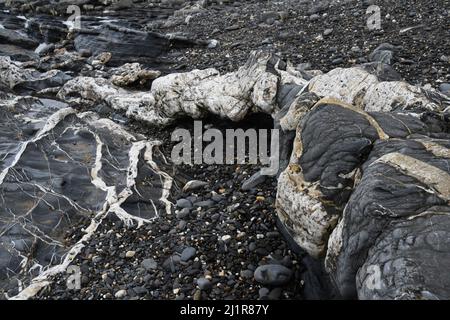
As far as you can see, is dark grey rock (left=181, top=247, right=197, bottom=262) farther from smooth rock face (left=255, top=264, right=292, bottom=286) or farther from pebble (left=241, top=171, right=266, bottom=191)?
pebble (left=241, top=171, right=266, bottom=191)

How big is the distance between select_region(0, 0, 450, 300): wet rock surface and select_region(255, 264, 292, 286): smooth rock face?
0.02 meters

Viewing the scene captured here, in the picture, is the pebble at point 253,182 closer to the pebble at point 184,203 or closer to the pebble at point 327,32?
the pebble at point 184,203

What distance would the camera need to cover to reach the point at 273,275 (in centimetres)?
494

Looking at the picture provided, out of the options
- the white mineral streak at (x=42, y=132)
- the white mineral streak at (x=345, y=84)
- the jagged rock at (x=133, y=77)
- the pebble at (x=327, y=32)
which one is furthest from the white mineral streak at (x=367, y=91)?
the jagged rock at (x=133, y=77)

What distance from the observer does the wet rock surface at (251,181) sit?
3787 mm

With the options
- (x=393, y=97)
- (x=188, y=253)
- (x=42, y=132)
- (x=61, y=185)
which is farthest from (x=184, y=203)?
(x=42, y=132)

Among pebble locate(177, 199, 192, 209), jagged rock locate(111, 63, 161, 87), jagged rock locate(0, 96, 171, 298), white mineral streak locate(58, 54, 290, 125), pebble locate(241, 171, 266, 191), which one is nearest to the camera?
jagged rock locate(0, 96, 171, 298)

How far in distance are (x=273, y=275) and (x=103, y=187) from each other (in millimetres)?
3303

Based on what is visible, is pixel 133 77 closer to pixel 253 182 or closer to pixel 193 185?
pixel 193 185

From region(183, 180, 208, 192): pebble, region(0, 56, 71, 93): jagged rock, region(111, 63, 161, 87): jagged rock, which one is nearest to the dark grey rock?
region(183, 180, 208, 192): pebble

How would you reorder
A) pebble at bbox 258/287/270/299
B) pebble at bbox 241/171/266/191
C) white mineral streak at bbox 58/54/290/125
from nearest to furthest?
1. pebble at bbox 258/287/270/299
2. pebble at bbox 241/171/266/191
3. white mineral streak at bbox 58/54/290/125

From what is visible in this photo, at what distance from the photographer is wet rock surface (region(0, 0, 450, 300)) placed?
3.79m

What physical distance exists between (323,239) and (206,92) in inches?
182

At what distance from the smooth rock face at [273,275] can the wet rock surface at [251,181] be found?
2 centimetres
